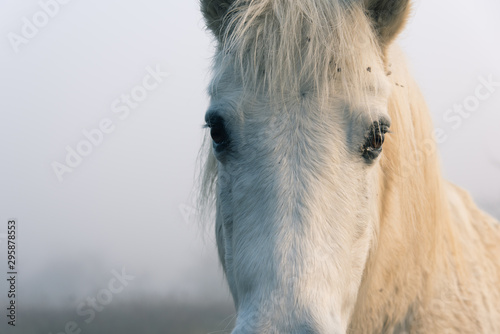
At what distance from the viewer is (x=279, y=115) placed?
224cm

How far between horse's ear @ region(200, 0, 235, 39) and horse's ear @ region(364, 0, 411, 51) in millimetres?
816

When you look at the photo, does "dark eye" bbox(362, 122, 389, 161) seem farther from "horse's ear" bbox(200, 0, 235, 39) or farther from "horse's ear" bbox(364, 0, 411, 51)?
"horse's ear" bbox(200, 0, 235, 39)

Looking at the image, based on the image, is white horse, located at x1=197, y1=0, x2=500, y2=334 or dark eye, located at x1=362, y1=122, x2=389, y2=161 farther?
dark eye, located at x1=362, y1=122, x2=389, y2=161

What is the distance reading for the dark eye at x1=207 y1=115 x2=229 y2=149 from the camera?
239cm

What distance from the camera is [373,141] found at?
7.69 feet

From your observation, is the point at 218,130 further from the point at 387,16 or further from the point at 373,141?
the point at 387,16

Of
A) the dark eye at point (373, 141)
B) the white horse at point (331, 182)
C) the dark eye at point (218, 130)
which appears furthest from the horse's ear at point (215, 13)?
the dark eye at point (373, 141)

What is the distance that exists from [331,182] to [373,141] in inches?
14.7

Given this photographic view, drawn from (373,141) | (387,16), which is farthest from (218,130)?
(387,16)

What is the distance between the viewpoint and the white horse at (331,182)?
195 cm

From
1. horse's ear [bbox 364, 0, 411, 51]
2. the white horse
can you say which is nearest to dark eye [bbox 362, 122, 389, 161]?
the white horse

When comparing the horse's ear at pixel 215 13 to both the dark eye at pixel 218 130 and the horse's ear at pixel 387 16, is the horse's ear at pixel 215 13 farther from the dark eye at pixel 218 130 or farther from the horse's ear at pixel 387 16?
the horse's ear at pixel 387 16

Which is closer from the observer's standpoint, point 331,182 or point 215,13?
point 331,182

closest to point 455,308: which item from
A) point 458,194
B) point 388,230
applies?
point 388,230
